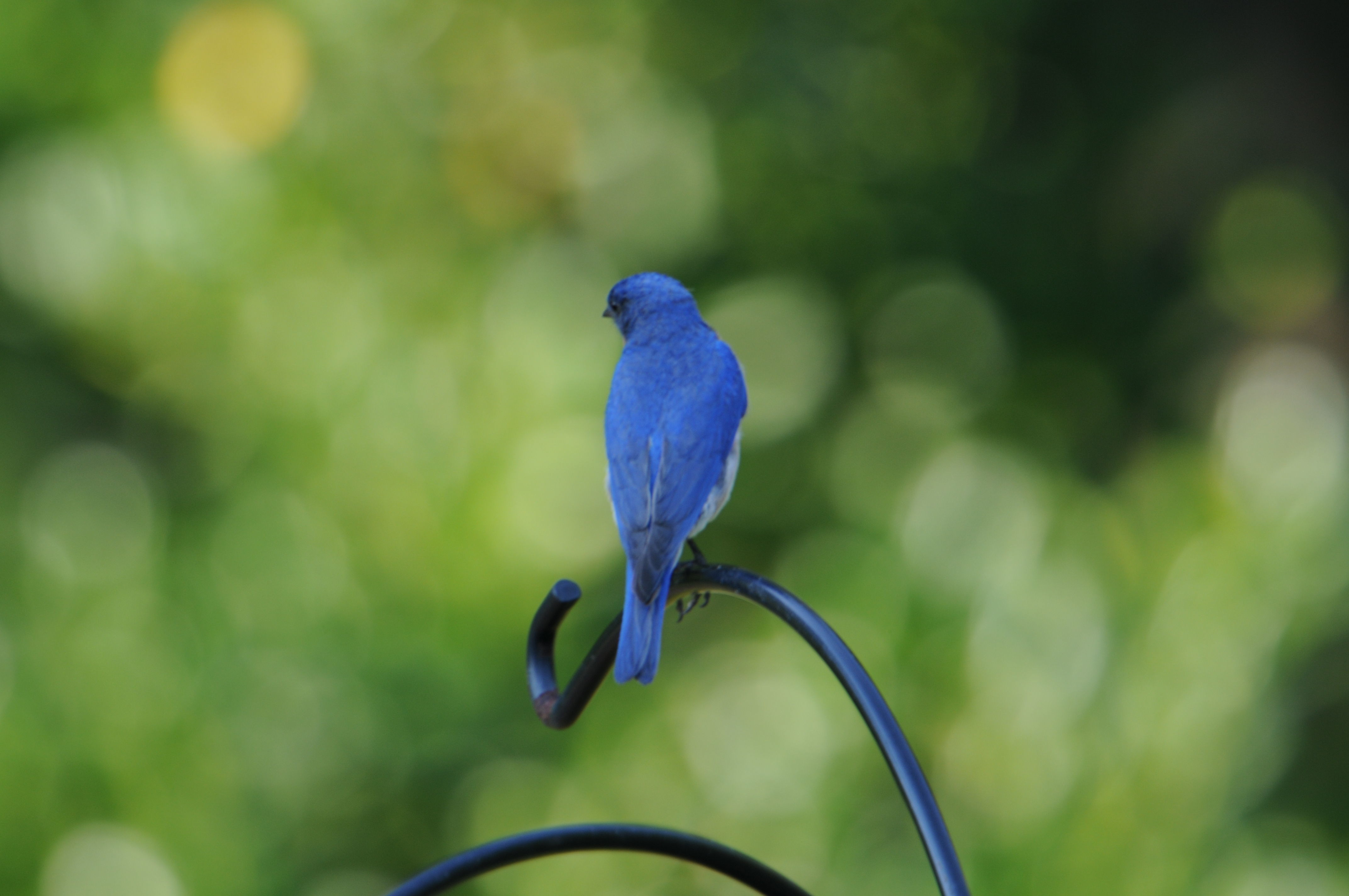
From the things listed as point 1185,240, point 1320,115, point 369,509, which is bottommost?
point 369,509

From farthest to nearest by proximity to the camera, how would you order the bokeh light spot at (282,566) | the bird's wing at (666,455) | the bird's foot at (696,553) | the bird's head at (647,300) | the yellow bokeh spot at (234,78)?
the yellow bokeh spot at (234,78), the bokeh light spot at (282,566), the bird's head at (647,300), the bird's foot at (696,553), the bird's wing at (666,455)

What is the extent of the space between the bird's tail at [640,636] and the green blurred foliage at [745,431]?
1459mm

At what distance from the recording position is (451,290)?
3693 mm

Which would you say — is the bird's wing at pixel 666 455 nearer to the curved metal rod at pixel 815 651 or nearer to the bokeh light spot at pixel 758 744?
the curved metal rod at pixel 815 651

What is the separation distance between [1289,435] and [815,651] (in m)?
2.01

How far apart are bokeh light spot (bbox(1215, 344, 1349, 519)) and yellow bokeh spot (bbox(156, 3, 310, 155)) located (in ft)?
9.22

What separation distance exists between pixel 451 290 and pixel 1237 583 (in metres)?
2.29

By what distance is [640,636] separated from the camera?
5.52 feet

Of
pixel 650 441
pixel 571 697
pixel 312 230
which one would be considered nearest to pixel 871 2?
pixel 312 230

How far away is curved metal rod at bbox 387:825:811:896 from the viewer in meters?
1.35

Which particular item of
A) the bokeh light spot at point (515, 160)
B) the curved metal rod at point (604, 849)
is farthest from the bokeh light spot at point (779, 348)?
the curved metal rod at point (604, 849)

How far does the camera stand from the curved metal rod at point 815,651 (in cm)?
113

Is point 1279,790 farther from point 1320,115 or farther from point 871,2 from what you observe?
point 871,2

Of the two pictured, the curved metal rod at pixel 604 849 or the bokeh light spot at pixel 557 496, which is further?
the bokeh light spot at pixel 557 496
